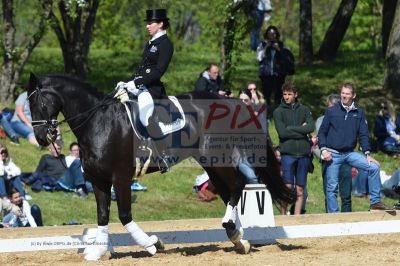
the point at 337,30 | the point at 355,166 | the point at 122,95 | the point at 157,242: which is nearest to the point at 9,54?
the point at 337,30

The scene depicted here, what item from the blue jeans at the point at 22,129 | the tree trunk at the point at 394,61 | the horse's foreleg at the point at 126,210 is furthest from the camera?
the tree trunk at the point at 394,61

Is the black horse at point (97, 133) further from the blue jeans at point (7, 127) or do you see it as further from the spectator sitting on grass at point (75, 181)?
the blue jeans at point (7, 127)

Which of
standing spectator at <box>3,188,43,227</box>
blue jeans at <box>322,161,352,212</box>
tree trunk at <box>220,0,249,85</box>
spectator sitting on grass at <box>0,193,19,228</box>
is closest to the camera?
blue jeans at <box>322,161,352,212</box>

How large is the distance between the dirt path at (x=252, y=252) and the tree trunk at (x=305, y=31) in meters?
11.8

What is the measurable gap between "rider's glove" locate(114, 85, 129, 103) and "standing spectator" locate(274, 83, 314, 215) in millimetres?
3551

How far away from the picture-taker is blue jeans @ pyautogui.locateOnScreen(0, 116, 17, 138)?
17.0 meters

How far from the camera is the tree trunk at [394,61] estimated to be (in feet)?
66.0

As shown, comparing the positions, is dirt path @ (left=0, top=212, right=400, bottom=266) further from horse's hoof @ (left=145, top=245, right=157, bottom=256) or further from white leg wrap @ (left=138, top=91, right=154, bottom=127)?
white leg wrap @ (left=138, top=91, right=154, bottom=127)

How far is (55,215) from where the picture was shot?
1438 cm

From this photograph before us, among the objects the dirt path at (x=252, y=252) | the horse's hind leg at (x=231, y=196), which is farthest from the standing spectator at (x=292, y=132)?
the horse's hind leg at (x=231, y=196)

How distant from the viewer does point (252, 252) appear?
1060 centimetres

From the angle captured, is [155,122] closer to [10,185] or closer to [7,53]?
[10,185]

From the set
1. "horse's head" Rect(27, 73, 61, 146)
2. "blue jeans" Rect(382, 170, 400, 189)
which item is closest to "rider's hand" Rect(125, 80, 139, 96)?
"horse's head" Rect(27, 73, 61, 146)

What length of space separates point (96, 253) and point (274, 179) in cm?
250
